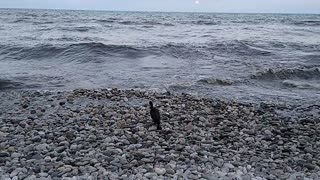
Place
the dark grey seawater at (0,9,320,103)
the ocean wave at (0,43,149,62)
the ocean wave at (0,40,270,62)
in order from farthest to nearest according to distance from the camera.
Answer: the ocean wave at (0,40,270,62), the ocean wave at (0,43,149,62), the dark grey seawater at (0,9,320,103)

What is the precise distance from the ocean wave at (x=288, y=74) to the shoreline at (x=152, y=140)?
4.70 meters

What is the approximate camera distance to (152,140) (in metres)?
6.21

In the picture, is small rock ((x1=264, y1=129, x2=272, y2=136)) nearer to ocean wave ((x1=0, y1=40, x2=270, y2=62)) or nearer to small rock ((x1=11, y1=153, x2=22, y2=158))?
small rock ((x1=11, y1=153, x2=22, y2=158))

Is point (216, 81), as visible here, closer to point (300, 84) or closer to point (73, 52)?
point (300, 84)

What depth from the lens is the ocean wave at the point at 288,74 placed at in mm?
13266

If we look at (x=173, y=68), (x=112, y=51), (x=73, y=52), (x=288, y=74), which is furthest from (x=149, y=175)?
(x=112, y=51)

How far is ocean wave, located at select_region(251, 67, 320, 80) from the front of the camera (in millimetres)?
13266

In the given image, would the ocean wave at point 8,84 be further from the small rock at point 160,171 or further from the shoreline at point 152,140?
the small rock at point 160,171

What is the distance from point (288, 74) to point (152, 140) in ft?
30.3

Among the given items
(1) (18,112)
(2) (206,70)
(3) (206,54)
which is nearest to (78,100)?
(1) (18,112)

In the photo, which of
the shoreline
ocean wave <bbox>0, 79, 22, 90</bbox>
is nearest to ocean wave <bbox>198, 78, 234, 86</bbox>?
the shoreline

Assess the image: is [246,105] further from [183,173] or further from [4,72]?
[4,72]

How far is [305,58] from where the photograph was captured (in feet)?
59.3

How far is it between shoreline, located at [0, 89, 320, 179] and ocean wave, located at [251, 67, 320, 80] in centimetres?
470
